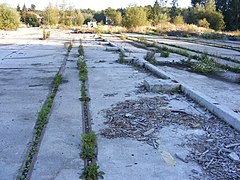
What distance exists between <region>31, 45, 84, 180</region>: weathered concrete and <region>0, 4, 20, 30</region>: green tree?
118 ft

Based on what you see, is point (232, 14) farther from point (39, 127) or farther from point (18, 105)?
point (39, 127)

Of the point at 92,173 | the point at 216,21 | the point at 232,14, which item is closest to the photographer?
the point at 92,173

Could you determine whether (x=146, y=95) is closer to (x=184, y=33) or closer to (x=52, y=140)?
(x=52, y=140)

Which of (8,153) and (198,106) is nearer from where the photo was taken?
(8,153)

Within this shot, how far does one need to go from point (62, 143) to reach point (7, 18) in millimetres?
38883

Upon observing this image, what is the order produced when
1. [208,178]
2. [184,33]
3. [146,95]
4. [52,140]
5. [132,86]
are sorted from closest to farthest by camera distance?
[208,178]
[52,140]
[146,95]
[132,86]
[184,33]

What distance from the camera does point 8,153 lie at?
10.0 ft

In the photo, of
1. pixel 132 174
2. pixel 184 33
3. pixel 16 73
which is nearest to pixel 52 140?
pixel 132 174

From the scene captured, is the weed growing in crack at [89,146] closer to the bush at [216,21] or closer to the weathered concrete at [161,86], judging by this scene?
the weathered concrete at [161,86]

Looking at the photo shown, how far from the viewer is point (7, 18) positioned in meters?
38.5

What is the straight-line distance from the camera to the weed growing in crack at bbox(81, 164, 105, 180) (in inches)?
103

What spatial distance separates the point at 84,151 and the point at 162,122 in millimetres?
1329

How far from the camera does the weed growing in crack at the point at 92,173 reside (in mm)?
2607

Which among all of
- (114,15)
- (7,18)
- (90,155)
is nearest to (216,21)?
(114,15)
